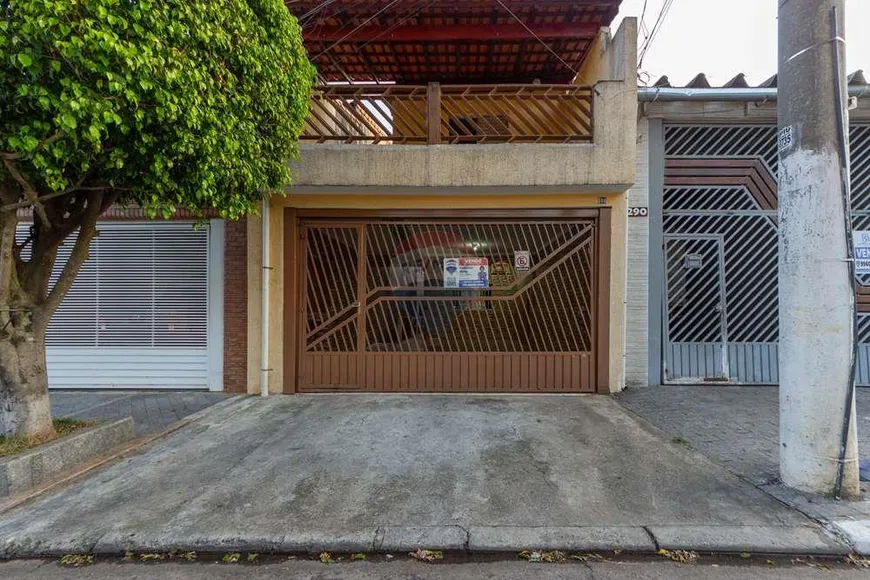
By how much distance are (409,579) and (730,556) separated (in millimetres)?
2057

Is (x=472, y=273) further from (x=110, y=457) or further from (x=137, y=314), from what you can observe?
(x=137, y=314)

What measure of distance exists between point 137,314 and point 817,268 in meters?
8.61

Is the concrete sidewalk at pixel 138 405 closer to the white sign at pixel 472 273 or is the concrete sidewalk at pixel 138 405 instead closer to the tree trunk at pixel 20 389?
the tree trunk at pixel 20 389

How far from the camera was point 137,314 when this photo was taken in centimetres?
695

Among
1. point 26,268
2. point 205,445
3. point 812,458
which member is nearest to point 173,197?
point 26,268

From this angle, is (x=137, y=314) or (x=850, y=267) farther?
(x=137, y=314)

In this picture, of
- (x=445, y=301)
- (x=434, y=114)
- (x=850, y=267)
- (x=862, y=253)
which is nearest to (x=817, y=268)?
(x=850, y=267)

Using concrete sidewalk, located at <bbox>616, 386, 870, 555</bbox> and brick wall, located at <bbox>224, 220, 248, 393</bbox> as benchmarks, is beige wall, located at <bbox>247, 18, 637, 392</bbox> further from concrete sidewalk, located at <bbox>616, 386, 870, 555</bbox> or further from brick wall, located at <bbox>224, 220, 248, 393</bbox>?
concrete sidewalk, located at <bbox>616, 386, 870, 555</bbox>

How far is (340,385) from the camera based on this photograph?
258 inches

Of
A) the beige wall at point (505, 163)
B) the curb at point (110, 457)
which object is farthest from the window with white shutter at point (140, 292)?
the beige wall at point (505, 163)

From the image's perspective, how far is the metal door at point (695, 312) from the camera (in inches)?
264

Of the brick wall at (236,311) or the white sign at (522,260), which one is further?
the brick wall at (236,311)

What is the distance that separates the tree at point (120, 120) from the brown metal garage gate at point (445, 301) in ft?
6.11

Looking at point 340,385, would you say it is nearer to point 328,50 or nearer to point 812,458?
point 812,458
